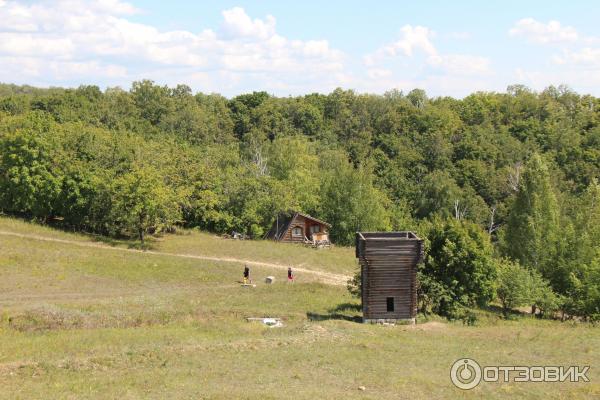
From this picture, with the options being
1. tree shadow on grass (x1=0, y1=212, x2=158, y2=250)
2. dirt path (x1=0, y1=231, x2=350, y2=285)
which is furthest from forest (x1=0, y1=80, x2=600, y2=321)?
dirt path (x1=0, y1=231, x2=350, y2=285)

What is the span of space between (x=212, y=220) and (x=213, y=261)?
1756 cm

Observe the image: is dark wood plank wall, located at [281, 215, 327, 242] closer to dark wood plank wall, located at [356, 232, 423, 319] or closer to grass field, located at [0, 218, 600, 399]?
grass field, located at [0, 218, 600, 399]

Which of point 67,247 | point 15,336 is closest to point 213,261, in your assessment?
point 67,247

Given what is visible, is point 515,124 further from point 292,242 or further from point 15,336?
point 15,336

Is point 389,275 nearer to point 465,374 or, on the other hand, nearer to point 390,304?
point 390,304

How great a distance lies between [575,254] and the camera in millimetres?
48312

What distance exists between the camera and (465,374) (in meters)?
25.4

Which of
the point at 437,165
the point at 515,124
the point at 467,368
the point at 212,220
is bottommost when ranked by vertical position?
the point at 467,368

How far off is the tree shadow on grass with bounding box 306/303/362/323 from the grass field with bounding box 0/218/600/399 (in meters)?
0.14

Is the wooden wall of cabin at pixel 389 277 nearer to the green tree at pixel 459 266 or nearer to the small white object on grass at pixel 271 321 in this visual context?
the green tree at pixel 459 266

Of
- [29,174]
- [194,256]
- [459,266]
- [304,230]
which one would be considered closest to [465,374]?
[459,266]

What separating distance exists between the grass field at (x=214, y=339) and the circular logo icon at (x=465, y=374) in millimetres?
456

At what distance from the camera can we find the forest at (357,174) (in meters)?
44.0

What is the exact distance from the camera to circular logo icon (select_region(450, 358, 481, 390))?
80.4ft
